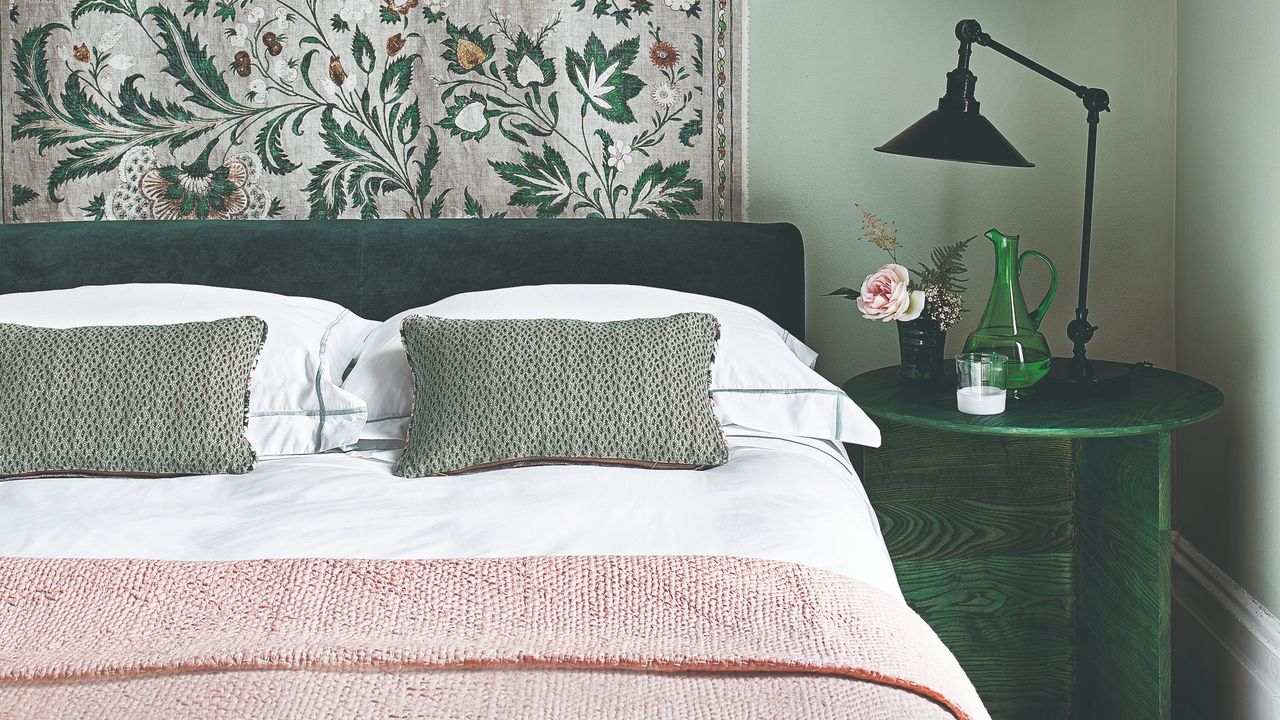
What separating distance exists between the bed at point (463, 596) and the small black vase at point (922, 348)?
43 centimetres

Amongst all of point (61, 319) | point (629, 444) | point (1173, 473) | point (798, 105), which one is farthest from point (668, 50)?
point (1173, 473)

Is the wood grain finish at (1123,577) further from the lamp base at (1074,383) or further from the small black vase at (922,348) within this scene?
the small black vase at (922,348)

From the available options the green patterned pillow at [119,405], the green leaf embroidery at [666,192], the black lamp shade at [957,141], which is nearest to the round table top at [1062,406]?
the black lamp shade at [957,141]

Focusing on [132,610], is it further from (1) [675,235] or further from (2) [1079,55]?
(2) [1079,55]

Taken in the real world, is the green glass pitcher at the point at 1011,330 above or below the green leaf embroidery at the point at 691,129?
below

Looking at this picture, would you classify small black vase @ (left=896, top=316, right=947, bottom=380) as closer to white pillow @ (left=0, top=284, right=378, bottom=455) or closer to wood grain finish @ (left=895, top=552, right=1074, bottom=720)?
wood grain finish @ (left=895, top=552, right=1074, bottom=720)

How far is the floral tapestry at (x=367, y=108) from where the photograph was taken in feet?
7.16

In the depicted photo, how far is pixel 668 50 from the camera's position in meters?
2.21

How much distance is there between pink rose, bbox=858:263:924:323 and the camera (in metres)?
1.84

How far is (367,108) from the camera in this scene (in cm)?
221

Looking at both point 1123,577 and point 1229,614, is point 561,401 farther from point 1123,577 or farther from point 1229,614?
point 1229,614

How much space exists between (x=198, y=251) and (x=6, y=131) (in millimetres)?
549

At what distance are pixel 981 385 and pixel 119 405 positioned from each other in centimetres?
141

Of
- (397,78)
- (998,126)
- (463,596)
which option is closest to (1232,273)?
(998,126)
